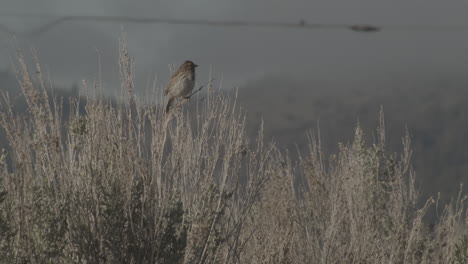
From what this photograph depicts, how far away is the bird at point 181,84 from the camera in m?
9.41

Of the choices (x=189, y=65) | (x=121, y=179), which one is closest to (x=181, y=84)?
(x=189, y=65)

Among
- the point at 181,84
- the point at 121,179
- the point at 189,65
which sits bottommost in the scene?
the point at 121,179

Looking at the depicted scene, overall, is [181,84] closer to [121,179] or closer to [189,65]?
[189,65]

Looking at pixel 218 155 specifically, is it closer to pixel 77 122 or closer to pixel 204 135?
pixel 204 135

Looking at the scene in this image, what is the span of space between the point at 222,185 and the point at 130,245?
1.06 m

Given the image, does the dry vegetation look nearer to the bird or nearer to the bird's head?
the bird

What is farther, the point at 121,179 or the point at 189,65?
the point at 189,65

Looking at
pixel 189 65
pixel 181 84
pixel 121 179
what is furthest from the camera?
pixel 189 65

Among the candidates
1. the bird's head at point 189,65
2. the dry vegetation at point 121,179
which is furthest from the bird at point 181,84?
the dry vegetation at point 121,179

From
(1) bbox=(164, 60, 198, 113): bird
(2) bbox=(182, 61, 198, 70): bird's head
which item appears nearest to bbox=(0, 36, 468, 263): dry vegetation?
(1) bbox=(164, 60, 198, 113): bird

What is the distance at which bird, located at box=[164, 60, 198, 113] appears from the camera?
9.41 m

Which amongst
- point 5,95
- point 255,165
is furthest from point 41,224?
point 255,165

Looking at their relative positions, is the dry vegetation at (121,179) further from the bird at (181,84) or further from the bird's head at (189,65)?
the bird's head at (189,65)

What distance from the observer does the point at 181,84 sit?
9445 millimetres
